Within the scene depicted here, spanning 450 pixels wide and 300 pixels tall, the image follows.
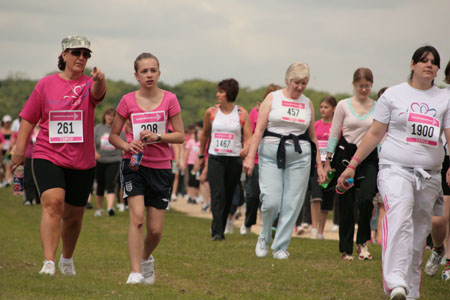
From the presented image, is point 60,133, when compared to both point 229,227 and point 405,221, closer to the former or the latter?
point 405,221

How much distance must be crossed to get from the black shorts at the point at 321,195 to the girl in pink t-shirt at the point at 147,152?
6036 millimetres

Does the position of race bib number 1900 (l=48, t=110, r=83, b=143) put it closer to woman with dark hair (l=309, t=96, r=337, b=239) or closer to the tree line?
woman with dark hair (l=309, t=96, r=337, b=239)

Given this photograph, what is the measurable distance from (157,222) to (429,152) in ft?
9.03

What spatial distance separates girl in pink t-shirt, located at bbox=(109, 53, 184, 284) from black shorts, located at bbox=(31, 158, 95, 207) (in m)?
0.58

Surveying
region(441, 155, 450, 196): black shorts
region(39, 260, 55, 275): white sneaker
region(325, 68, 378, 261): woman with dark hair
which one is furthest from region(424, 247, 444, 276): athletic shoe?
region(39, 260, 55, 275): white sneaker

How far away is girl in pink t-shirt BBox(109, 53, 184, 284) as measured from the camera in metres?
7.78

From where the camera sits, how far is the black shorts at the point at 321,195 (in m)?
13.7

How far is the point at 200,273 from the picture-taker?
914 centimetres

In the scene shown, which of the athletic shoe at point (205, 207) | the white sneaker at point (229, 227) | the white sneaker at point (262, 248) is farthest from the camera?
the athletic shoe at point (205, 207)

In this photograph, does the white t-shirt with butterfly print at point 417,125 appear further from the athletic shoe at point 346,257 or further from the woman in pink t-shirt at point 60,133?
the athletic shoe at point 346,257

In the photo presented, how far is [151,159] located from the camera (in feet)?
25.9

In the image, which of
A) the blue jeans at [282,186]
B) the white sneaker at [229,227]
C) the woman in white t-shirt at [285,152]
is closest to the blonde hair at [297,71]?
the woman in white t-shirt at [285,152]

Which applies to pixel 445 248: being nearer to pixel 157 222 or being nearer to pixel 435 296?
pixel 435 296

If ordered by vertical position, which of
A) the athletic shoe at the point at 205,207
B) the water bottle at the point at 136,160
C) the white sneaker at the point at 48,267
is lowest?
the athletic shoe at the point at 205,207
